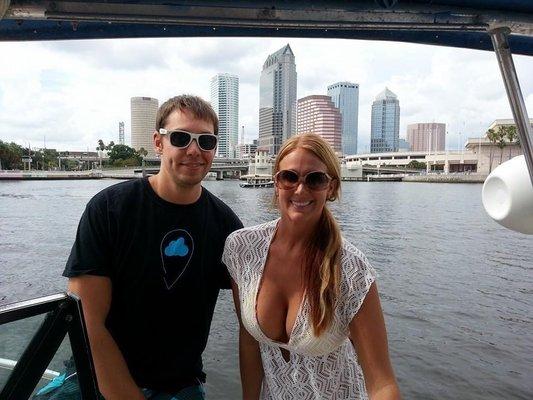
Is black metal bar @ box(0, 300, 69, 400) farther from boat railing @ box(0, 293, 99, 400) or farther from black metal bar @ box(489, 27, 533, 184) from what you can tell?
black metal bar @ box(489, 27, 533, 184)

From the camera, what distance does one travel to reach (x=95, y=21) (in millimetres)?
2018

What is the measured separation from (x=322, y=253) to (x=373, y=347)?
0.47 meters

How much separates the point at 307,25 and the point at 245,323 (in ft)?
4.76

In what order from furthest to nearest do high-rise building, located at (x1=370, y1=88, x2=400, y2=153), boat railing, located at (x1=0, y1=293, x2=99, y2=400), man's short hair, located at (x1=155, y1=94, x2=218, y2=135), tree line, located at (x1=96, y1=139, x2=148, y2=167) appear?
high-rise building, located at (x1=370, y1=88, x2=400, y2=153), tree line, located at (x1=96, y1=139, x2=148, y2=167), man's short hair, located at (x1=155, y1=94, x2=218, y2=135), boat railing, located at (x1=0, y1=293, x2=99, y2=400)

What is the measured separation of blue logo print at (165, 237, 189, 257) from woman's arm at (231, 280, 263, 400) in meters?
0.32

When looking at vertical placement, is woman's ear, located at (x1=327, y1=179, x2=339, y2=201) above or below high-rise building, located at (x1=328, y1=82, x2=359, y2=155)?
below

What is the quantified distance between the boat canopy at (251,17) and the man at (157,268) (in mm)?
504

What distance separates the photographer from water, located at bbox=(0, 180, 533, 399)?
854 cm

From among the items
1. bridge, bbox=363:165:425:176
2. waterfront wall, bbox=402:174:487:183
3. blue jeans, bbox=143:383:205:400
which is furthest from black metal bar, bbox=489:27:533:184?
bridge, bbox=363:165:425:176

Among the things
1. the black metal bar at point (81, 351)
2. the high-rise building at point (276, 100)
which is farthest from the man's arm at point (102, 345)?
the high-rise building at point (276, 100)

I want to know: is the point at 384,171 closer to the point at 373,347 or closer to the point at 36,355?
the point at 373,347

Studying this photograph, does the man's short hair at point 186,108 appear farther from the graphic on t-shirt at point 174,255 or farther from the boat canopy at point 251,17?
the graphic on t-shirt at point 174,255

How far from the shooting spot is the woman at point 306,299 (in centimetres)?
202

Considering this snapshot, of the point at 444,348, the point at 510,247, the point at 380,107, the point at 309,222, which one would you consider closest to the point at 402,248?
the point at 510,247
